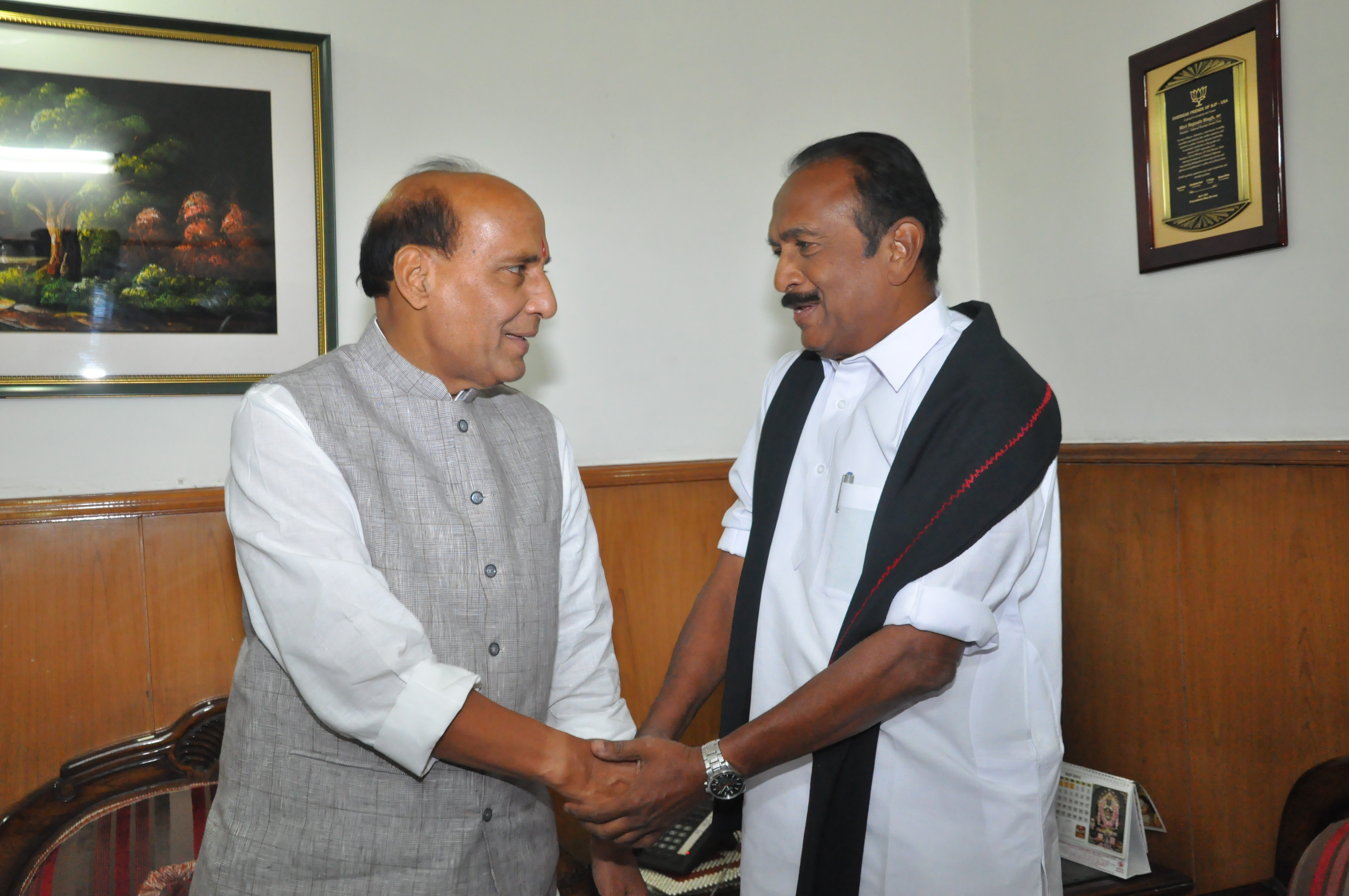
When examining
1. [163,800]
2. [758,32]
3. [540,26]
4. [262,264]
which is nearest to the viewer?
[163,800]

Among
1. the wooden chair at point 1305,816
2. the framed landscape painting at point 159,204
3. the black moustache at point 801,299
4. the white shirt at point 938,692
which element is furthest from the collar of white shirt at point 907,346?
the framed landscape painting at point 159,204

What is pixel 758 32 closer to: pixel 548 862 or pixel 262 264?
pixel 262 264

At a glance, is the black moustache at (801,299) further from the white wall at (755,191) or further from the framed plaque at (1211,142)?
the framed plaque at (1211,142)

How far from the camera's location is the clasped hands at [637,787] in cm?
153

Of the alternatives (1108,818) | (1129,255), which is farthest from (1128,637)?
(1129,255)

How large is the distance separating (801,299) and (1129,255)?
118cm

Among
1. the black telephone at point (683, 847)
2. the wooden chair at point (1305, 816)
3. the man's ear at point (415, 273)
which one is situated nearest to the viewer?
the man's ear at point (415, 273)

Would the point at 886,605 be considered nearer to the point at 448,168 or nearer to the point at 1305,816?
the point at 448,168

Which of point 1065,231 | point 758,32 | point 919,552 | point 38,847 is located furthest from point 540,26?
point 38,847

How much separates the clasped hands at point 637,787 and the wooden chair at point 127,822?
46cm

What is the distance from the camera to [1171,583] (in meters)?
2.27

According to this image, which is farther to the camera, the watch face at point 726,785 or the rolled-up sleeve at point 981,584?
the watch face at point 726,785

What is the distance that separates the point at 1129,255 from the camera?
96.0 inches

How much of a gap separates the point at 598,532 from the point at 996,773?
1296mm
